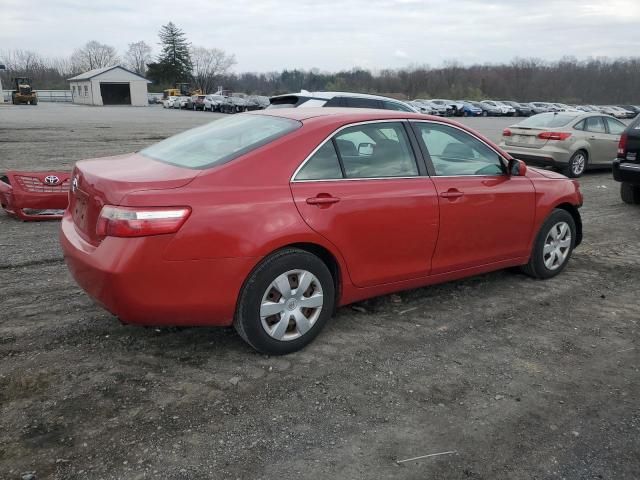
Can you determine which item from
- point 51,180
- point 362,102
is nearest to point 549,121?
point 362,102

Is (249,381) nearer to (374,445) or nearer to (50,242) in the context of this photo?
(374,445)

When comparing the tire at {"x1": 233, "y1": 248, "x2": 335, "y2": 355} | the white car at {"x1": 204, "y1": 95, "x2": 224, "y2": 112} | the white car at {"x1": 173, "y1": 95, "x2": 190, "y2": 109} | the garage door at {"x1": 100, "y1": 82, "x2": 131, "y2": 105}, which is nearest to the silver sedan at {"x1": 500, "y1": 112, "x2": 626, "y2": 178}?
the tire at {"x1": 233, "y1": 248, "x2": 335, "y2": 355}

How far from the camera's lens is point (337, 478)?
8.52 ft

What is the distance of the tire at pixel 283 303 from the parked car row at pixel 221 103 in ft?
132

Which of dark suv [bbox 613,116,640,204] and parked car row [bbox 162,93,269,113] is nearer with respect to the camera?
dark suv [bbox 613,116,640,204]

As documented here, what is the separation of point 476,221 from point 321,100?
611 centimetres

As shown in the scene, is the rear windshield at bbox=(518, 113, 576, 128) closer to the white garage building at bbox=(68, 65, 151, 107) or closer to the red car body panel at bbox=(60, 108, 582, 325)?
the red car body panel at bbox=(60, 108, 582, 325)

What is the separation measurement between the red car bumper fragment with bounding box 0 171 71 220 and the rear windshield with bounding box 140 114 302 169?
130 inches

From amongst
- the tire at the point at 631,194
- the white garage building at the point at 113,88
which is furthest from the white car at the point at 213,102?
the tire at the point at 631,194

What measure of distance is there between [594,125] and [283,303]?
11815 mm

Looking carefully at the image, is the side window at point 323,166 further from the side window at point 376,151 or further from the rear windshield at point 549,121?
the rear windshield at point 549,121

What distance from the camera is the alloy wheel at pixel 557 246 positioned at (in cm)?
529

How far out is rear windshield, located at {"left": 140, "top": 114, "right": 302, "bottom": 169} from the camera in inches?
144

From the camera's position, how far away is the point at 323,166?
3768mm
